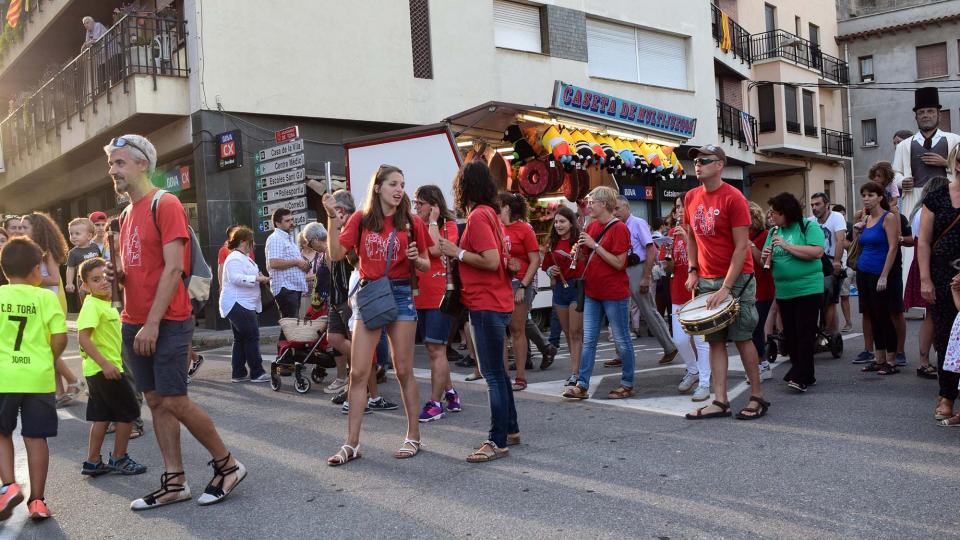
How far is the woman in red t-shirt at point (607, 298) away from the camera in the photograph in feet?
23.8

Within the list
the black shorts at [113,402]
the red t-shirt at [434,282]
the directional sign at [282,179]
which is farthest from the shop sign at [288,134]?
the black shorts at [113,402]

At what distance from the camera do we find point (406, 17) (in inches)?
710

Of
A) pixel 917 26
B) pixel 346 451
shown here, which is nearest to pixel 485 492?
pixel 346 451

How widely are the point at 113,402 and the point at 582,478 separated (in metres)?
2.99

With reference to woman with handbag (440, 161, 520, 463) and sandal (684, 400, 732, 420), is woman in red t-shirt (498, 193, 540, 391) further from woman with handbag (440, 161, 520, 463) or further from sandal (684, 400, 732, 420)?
woman with handbag (440, 161, 520, 463)

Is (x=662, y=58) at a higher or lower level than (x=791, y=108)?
higher

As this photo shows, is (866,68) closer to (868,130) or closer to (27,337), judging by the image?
(868,130)

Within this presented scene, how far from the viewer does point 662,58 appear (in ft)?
79.9

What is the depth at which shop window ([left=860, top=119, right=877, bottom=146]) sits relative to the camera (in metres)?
39.4

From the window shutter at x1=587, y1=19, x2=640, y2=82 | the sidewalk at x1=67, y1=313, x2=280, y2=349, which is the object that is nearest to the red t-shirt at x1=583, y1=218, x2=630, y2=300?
the sidewalk at x1=67, y1=313, x2=280, y2=349

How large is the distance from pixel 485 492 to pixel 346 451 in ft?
3.85

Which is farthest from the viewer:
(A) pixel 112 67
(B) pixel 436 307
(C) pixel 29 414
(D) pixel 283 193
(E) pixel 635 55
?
(E) pixel 635 55

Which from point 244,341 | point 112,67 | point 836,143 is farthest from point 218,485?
point 836,143

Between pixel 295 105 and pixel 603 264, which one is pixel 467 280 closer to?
pixel 603 264
